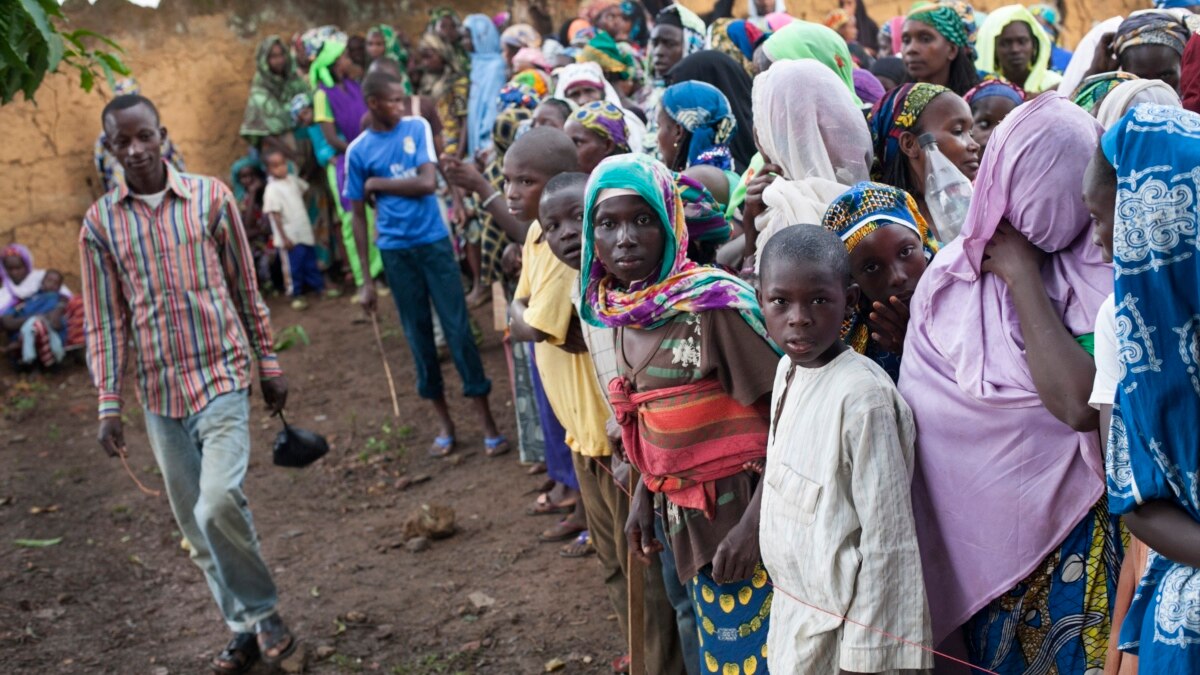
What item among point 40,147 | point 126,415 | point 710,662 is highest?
point 40,147

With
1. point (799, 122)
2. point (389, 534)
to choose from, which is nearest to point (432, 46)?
point (389, 534)

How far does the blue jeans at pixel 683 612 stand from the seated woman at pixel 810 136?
3.21ft

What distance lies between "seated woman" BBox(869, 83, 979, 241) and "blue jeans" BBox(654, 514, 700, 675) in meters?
1.20

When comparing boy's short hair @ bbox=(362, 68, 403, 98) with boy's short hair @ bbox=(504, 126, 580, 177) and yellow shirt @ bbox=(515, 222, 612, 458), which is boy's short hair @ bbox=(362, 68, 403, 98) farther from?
yellow shirt @ bbox=(515, 222, 612, 458)

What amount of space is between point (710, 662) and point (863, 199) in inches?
51.3

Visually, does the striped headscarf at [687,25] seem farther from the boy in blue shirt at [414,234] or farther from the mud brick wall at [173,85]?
the mud brick wall at [173,85]

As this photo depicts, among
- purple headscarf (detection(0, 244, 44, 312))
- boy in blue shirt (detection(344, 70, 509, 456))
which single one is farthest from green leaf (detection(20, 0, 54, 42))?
purple headscarf (detection(0, 244, 44, 312))

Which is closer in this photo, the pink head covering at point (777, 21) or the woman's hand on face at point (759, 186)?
the woman's hand on face at point (759, 186)

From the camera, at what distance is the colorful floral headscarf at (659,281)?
2.87 metres

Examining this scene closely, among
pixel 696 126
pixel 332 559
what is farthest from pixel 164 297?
pixel 696 126

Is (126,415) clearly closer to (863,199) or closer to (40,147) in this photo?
(40,147)

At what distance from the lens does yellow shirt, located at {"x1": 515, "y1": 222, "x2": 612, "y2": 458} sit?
3783 millimetres

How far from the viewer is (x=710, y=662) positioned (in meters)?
3.08

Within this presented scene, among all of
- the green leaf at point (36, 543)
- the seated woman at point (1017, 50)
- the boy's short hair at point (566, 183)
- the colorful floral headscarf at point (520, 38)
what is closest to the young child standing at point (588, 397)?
the boy's short hair at point (566, 183)
